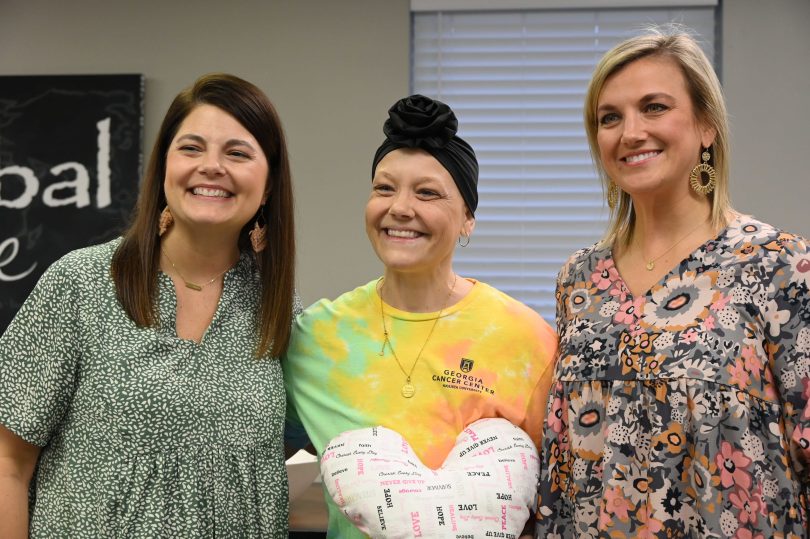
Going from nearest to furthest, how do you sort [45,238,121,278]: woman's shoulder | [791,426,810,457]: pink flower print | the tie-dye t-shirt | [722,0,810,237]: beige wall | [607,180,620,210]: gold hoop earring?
1. [791,426,810,457]: pink flower print
2. [45,238,121,278]: woman's shoulder
3. the tie-dye t-shirt
4. [607,180,620,210]: gold hoop earring
5. [722,0,810,237]: beige wall

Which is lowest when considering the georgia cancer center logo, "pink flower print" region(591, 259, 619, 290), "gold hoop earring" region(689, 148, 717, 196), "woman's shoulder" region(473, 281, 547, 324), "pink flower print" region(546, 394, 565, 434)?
"pink flower print" region(546, 394, 565, 434)

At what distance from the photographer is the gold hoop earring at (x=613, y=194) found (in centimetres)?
192

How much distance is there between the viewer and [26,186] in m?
3.82

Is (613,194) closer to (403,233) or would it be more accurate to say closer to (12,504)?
(403,233)

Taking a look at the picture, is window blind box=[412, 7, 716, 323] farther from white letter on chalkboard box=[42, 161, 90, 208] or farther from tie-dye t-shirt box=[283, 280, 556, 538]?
tie-dye t-shirt box=[283, 280, 556, 538]

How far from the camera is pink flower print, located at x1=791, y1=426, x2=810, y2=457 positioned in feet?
4.94

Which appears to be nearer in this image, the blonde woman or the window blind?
the blonde woman

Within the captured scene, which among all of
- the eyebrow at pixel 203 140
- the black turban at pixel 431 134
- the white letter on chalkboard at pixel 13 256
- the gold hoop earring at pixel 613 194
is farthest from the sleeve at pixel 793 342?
the white letter on chalkboard at pixel 13 256

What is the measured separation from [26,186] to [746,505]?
3.43 m

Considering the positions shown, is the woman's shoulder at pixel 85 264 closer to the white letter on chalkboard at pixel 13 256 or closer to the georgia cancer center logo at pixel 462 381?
the georgia cancer center logo at pixel 462 381

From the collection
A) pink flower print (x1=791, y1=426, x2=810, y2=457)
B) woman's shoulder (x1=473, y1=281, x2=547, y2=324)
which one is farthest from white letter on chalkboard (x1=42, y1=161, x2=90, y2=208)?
pink flower print (x1=791, y1=426, x2=810, y2=457)

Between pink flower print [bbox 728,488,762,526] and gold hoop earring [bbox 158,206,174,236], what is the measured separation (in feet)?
4.31

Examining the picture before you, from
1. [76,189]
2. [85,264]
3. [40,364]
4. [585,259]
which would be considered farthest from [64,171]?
[585,259]

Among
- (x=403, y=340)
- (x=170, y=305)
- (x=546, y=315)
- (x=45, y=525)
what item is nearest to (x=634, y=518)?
(x=403, y=340)
